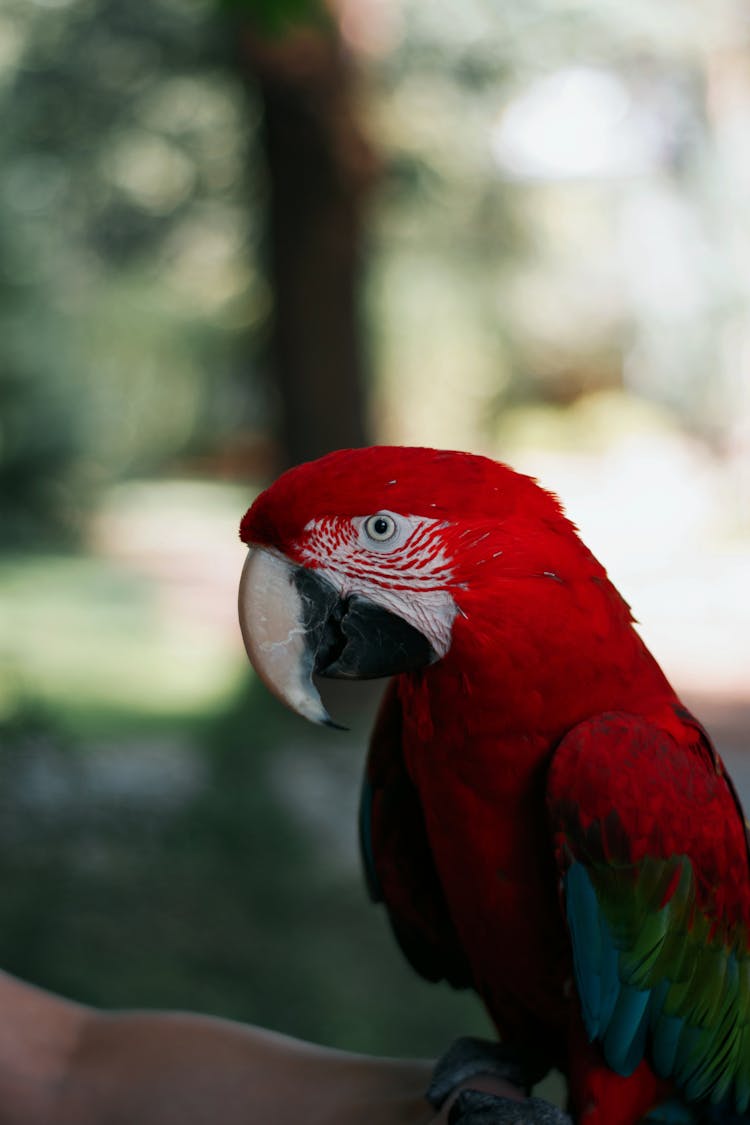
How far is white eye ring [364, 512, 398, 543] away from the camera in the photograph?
3.23 feet

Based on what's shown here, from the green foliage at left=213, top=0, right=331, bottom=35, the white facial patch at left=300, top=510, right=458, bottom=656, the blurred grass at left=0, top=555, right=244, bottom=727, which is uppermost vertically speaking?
the green foliage at left=213, top=0, right=331, bottom=35

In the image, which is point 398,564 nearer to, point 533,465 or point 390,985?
point 390,985

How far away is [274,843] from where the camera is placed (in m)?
3.28

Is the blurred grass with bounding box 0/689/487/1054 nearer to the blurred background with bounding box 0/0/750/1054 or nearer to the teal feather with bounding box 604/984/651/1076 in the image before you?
the blurred background with bounding box 0/0/750/1054

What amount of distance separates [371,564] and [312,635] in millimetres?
80

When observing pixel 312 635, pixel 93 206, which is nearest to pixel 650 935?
pixel 312 635

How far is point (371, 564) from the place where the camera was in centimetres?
100

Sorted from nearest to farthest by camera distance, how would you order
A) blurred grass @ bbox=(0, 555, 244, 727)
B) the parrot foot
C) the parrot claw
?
1. the parrot foot
2. the parrot claw
3. blurred grass @ bbox=(0, 555, 244, 727)

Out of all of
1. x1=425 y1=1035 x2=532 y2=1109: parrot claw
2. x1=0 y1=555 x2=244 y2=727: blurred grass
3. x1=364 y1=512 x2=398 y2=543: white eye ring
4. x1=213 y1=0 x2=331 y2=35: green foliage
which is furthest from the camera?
x1=0 y1=555 x2=244 y2=727: blurred grass

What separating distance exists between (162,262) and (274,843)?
9.51 ft

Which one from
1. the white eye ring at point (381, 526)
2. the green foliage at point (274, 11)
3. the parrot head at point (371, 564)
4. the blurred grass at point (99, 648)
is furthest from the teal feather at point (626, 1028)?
the blurred grass at point (99, 648)

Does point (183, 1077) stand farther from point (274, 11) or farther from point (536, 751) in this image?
point (274, 11)

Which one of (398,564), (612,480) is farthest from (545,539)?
(612,480)

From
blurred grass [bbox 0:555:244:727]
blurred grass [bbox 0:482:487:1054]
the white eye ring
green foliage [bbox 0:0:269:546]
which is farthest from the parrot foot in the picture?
green foliage [bbox 0:0:269:546]
